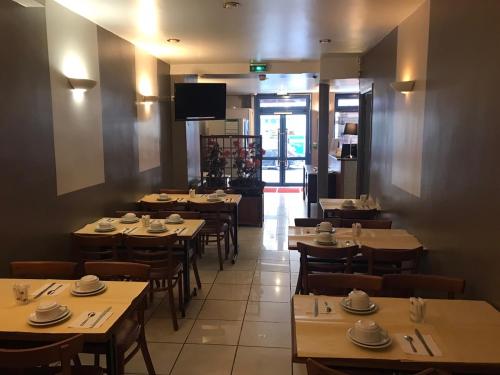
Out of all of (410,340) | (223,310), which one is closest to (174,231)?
(223,310)

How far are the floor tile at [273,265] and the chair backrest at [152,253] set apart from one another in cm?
170

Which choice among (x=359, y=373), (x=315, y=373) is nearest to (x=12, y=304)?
(x=315, y=373)

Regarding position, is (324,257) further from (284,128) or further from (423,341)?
(284,128)

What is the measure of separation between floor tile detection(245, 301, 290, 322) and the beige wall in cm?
196

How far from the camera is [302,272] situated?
351cm

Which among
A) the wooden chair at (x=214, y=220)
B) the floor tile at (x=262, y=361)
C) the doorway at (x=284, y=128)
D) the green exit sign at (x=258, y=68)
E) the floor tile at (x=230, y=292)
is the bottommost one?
the floor tile at (x=230, y=292)

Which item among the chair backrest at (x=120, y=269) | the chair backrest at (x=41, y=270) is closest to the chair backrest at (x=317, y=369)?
the chair backrest at (x=120, y=269)

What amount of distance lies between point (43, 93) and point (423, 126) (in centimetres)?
305

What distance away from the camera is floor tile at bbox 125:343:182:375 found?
10.0ft

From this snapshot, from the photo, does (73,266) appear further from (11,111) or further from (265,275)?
(265,275)

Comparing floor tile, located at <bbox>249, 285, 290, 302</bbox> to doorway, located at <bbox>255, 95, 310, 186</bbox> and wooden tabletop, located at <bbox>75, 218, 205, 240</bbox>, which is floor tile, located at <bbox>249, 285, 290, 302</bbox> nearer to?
wooden tabletop, located at <bbox>75, 218, 205, 240</bbox>

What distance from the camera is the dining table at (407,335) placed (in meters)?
1.77

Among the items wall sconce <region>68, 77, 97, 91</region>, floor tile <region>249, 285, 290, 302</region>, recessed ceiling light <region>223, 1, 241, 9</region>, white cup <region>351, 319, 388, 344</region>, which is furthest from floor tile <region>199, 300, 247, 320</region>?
recessed ceiling light <region>223, 1, 241, 9</region>

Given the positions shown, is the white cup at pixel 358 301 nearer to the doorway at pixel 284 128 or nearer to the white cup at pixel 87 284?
the white cup at pixel 87 284
